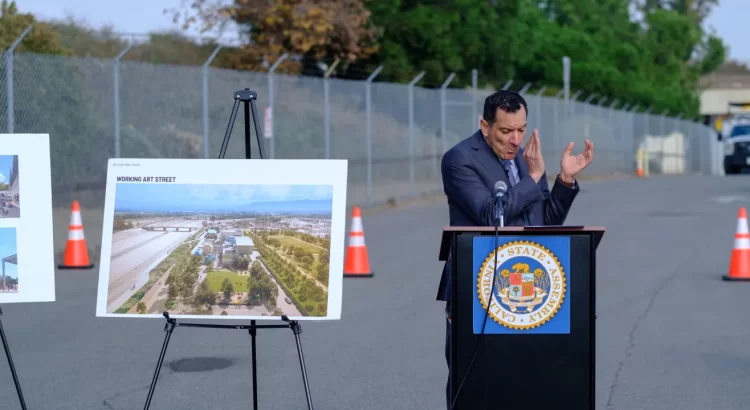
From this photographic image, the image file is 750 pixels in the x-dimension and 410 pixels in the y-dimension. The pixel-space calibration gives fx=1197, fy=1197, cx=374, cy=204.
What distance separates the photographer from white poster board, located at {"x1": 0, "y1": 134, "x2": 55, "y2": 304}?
596 cm

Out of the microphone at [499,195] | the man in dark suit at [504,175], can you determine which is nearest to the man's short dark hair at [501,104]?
the man in dark suit at [504,175]

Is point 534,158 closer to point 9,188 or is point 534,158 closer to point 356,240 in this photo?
point 9,188

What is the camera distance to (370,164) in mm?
24312

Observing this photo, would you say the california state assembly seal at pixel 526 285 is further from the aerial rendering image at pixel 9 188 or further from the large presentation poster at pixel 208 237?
the aerial rendering image at pixel 9 188

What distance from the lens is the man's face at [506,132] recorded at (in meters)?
5.36

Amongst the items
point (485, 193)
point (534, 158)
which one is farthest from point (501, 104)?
point (485, 193)

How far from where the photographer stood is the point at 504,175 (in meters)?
5.57

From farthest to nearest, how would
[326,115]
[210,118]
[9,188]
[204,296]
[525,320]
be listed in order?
1. [326,115]
2. [210,118]
3. [9,188]
4. [204,296]
5. [525,320]

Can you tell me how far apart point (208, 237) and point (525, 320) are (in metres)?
1.50

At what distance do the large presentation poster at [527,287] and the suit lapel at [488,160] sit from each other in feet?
1.54

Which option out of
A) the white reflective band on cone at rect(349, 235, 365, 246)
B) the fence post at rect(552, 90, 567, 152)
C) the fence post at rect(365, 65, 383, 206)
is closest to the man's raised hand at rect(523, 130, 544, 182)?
the white reflective band on cone at rect(349, 235, 365, 246)

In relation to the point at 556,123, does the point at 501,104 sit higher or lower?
lower

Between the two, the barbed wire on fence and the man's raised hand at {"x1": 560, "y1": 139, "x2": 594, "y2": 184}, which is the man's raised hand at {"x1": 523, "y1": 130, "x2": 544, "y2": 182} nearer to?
the man's raised hand at {"x1": 560, "y1": 139, "x2": 594, "y2": 184}

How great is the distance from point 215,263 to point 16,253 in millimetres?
1151
